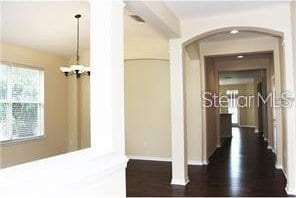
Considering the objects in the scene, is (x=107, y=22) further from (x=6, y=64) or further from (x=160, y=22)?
(x=6, y=64)

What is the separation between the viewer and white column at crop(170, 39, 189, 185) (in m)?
4.93

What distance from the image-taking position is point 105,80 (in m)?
2.56

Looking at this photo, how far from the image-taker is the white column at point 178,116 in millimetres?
4926

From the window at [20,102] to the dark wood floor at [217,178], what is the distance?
2426 mm

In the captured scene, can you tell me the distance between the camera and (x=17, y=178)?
155cm

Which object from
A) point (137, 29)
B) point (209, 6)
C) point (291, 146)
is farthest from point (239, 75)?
point (209, 6)

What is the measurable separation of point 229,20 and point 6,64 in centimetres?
441

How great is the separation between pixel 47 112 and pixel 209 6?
4.52m

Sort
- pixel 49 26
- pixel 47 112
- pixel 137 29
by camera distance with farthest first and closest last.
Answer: pixel 47 112, pixel 137 29, pixel 49 26

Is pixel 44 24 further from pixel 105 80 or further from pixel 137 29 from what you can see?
pixel 105 80

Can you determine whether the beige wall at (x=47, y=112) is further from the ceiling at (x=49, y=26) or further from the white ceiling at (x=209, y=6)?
the white ceiling at (x=209, y=6)

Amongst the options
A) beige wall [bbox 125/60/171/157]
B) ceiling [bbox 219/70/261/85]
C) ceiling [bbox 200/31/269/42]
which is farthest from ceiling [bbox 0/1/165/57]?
ceiling [bbox 219/70/261/85]

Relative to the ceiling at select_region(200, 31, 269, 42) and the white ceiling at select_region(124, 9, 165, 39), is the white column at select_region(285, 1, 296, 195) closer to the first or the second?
the ceiling at select_region(200, 31, 269, 42)

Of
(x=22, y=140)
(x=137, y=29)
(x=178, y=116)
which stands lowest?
(x=22, y=140)
